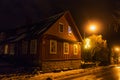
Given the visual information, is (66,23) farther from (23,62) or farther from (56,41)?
(23,62)

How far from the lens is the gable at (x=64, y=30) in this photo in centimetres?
2791

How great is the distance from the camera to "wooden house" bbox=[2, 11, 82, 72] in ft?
85.1

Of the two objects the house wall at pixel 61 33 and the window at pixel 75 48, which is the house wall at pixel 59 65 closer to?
the window at pixel 75 48

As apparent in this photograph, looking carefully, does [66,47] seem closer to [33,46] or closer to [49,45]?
[49,45]

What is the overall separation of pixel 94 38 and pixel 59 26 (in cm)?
1572

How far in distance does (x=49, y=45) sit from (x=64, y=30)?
481 centimetres

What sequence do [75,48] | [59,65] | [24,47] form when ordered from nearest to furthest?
[59,65] → [24,47] → [75,48]

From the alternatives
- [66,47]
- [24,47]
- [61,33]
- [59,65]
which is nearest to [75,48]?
[66,47]

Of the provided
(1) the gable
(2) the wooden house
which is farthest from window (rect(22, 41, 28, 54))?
(1) the gable

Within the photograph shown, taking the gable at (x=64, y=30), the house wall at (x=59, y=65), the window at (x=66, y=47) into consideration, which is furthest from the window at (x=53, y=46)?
the window at (x=66, y=47)

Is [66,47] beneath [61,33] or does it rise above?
beneath

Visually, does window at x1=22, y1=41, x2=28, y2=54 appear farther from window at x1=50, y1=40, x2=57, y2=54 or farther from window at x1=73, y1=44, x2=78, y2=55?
window at x1=73, y1=44, x2=78, y2=55

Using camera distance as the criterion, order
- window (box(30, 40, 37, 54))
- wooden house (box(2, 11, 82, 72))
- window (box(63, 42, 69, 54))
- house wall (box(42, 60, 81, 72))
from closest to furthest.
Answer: house wall (box(42, 60, 81, 72))
wooden house (box(2, 11, 82, 72))
window (box(30, 40, 37, 54))
window (box(63, 42, 69, 54))

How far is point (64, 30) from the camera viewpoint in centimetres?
3048
